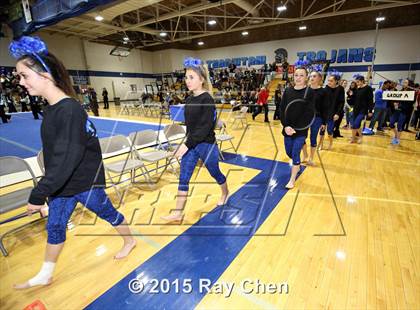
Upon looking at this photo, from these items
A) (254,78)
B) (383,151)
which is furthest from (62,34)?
(383,151)

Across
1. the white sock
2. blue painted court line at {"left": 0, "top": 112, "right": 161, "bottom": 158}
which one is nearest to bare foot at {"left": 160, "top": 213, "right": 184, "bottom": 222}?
the white sock

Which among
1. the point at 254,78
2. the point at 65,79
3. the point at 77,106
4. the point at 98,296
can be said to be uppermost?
the point at 254,78

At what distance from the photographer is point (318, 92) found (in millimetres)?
3775

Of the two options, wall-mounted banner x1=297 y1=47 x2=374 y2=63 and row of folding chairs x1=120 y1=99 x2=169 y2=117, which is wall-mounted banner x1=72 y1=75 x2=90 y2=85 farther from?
wall-mounted banner x1=297 y1=47 x2=374 y2=63

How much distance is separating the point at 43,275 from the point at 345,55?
15867mm

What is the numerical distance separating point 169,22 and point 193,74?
1531cm

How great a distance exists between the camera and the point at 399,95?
18.7 ft

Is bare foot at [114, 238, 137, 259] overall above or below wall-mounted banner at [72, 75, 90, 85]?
below

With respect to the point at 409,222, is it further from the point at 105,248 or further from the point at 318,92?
the point at 105,248

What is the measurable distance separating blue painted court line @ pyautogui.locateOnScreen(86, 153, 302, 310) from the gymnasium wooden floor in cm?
4

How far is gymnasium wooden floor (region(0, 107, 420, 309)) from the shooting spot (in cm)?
159

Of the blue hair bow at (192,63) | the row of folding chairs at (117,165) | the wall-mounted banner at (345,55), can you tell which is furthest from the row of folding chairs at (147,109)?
the wall-mounted banner at (345,55)

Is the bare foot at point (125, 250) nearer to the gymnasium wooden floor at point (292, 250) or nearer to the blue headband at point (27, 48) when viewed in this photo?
the gymnasium wooden floor at point (292, 250)

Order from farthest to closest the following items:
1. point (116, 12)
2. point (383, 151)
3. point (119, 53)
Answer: point (119, 53)
point (116, 12)
point (383, 151)
